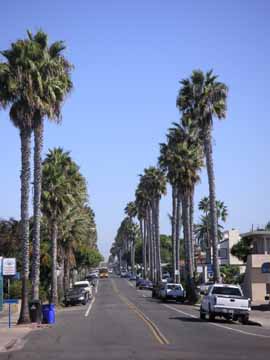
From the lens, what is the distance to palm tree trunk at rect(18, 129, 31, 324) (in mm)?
32531

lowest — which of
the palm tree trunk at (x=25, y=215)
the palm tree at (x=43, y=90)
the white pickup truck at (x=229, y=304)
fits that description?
the white pickup truck at (x=229, y=304)

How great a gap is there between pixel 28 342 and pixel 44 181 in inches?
1161

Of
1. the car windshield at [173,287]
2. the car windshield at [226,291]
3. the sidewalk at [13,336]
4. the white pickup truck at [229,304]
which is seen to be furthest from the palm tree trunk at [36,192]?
the car windshield at [173,287]

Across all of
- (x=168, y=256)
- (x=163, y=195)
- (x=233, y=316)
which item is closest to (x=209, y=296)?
(x=233, y=316)

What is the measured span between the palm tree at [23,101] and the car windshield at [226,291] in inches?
368

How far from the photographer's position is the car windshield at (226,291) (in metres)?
33.0

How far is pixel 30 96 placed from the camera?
3303 centimetres

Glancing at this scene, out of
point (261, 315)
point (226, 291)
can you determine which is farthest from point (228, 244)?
point (226, 291)

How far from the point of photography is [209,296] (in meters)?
33.1

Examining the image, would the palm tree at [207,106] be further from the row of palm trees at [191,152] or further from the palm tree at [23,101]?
the palm tree at [23,101]

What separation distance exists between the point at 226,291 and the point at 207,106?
20.1 metres

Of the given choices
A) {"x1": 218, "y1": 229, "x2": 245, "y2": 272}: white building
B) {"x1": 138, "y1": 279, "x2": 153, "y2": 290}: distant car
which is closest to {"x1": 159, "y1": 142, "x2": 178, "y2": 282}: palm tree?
{"x1": 138, "y1": 279, "x2": 153, "y2": 290}: distant car

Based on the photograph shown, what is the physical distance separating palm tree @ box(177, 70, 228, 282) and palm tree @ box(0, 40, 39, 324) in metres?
18.0

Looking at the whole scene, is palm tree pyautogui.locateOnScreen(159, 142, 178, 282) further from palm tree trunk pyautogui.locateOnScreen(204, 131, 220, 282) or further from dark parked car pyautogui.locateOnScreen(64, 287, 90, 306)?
dark parked car pyautogui.locateOnScreen(64, 287, 90, 306)
